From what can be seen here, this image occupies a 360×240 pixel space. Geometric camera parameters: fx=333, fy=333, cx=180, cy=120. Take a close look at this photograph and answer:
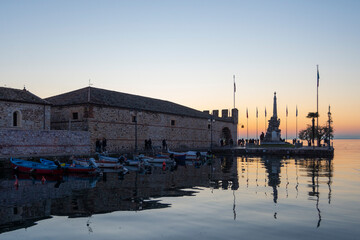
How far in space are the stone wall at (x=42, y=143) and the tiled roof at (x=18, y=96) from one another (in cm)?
357

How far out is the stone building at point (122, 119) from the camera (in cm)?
3544

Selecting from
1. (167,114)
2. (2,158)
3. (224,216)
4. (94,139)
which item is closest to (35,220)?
(224,216)

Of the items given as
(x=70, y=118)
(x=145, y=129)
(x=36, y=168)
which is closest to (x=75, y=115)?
(x=70, y=118)

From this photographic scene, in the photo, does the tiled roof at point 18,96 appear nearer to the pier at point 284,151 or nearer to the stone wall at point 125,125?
the stone wall at point 125,125

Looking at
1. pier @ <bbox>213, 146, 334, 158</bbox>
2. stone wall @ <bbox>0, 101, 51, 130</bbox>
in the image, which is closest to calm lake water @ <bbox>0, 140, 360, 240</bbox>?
stone wall @ <bbox>0, 101, 51, 130</bbox>

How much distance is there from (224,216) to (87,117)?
26.2 meters

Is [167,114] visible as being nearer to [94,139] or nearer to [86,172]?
[94,139]

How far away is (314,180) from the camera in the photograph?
20328 millimetres

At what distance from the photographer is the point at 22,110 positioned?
1198 inches

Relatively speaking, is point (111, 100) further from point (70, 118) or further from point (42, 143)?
point (42, 143)

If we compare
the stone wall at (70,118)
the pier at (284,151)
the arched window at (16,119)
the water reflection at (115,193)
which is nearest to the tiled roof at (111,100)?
the stone wall at (70,118)

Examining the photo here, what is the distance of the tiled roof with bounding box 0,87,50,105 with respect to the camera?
96.3ft

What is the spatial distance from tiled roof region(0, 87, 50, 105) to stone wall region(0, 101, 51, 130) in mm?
392

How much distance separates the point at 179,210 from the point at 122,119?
2724 cm
